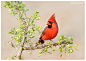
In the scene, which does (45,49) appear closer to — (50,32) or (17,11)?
(50,32)

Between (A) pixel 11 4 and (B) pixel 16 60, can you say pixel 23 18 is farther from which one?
(B) pixel 16 60

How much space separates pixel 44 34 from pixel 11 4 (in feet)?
1.71

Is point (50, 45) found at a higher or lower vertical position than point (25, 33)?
lower

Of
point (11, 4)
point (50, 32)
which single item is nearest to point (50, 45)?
point (50, 32)

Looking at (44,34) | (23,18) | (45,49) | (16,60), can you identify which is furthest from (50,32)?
(16,60)

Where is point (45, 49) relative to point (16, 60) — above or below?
above

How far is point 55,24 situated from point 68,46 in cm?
30

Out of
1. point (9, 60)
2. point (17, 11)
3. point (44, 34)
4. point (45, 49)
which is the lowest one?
point (9, 60)

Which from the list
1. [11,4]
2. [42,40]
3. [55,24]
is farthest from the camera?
[42,40]

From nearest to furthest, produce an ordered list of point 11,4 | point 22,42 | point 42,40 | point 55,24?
point 11,4 < point 22,42 < point 55,24 < point 42,40

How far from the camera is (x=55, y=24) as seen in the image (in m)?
1.27

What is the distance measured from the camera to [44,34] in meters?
1.35

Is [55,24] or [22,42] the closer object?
[22,42]

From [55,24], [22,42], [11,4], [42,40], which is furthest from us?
[42,40]
